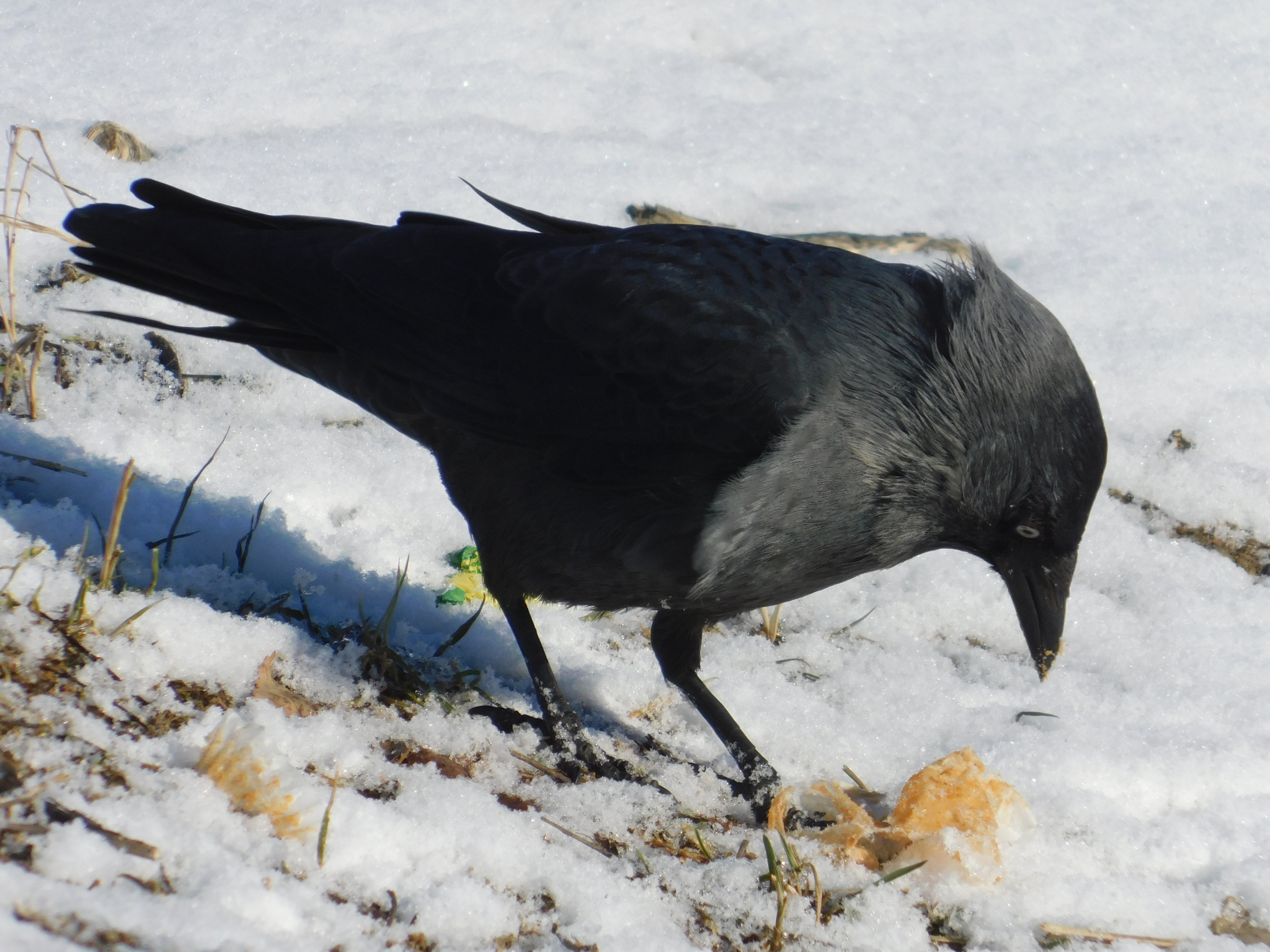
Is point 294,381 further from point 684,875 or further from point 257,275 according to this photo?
point 684,875

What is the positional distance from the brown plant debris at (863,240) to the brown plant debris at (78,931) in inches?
165

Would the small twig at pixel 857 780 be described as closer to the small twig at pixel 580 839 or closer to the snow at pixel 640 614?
the snow at pixel 640 614

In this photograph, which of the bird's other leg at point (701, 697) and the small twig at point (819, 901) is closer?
the small twig at point (819, 901)

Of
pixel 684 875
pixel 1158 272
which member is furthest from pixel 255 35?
pixel 684 875

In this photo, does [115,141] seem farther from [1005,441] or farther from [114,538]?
[1005,441]

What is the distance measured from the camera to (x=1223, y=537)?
162 inches

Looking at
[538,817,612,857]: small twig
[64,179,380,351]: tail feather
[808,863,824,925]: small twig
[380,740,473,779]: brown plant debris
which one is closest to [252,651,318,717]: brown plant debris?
[380,740,473,779]: brown plant debris

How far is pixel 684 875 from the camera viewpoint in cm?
228

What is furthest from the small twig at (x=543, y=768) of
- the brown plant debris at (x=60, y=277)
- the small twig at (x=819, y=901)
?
the brown plant debris at (x=60, y=277)

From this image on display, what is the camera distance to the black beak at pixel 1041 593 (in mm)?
2945

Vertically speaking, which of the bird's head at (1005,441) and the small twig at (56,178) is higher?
the small twig at (56,178)

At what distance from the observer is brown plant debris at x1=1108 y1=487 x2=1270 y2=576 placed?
4.04 m

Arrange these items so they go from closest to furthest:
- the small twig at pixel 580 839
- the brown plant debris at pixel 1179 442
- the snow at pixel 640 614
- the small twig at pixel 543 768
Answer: the snow at pixel 640 614 < the small twig at pixel 580 839 < the small twig at pixel 543 768 < the brown plant debris at pixel 1179 442

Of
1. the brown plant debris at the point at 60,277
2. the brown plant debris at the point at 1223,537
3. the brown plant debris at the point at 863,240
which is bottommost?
the brown plant debris at the point at 1223,537
